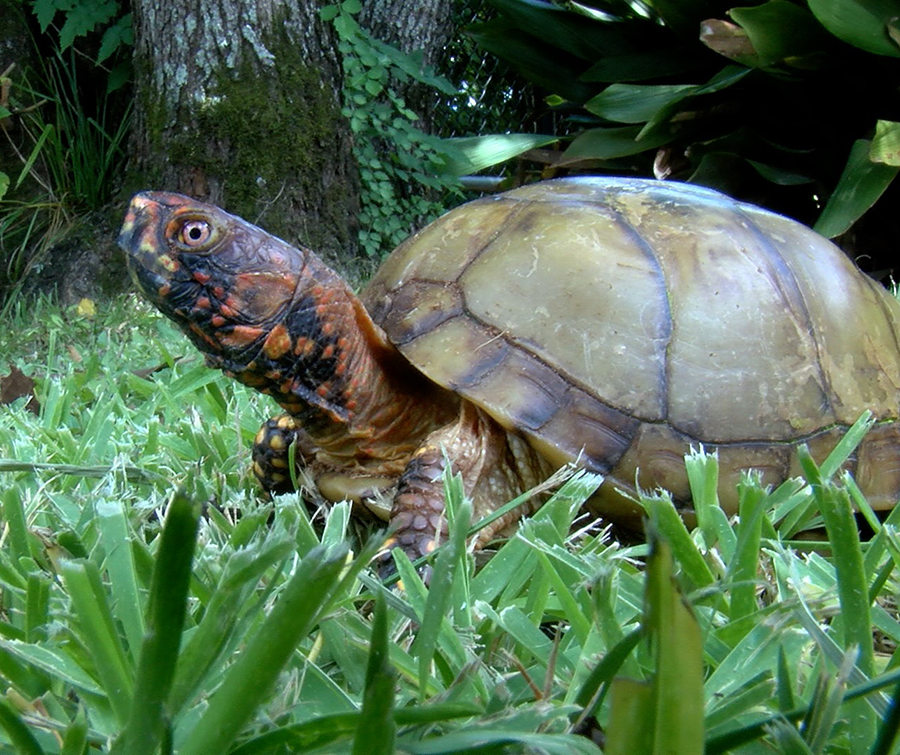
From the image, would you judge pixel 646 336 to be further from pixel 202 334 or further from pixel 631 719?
pixel 631 719

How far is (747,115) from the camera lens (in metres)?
3.39

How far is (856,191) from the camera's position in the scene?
2.83 metres

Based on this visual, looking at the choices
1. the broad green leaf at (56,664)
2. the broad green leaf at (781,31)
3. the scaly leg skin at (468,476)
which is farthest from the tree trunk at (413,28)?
the broad green leaf at (56,664)

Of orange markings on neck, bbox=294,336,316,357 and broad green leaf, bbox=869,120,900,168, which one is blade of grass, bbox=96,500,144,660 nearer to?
orange markings on neck, bbox=294,336,316,357

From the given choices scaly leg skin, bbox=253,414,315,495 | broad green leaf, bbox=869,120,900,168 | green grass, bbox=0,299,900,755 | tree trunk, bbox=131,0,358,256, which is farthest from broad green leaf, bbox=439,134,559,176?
green grass, bbox=0,299,900,755

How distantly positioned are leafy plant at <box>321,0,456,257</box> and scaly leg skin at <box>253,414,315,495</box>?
2337 mm

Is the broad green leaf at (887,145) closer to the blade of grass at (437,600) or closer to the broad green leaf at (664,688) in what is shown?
the blade of grass at (437,600)

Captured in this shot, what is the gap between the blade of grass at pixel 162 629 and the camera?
1.45 feet

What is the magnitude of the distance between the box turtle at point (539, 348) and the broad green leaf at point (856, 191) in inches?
60.8

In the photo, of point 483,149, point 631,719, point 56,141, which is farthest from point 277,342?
point 56,141

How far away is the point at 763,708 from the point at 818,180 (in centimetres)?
314

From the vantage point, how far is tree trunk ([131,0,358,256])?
129 inches

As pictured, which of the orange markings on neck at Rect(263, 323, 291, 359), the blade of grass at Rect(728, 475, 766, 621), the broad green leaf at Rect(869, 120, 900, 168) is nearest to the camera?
the blade of grass at Rect(728, 475, 766, 621)

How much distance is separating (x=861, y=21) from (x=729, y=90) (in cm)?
63
